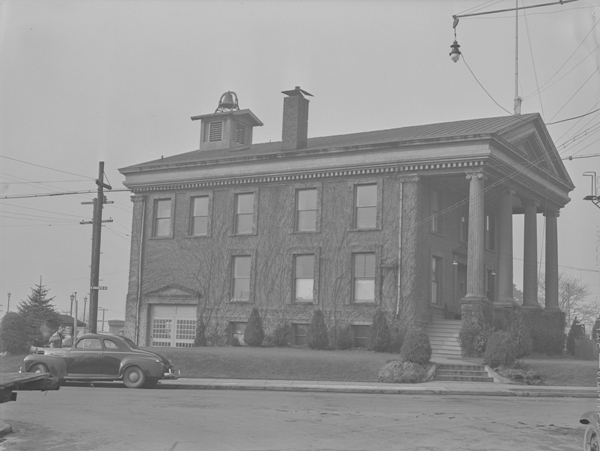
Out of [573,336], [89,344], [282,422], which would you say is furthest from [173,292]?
[282,422]

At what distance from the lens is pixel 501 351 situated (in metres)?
25.3

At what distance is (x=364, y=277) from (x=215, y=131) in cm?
1527

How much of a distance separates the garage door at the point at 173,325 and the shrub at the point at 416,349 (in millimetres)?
14334

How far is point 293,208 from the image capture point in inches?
1388

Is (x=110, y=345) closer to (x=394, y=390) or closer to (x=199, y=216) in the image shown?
(x=394, y=390)

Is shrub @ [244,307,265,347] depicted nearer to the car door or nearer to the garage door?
the garage door

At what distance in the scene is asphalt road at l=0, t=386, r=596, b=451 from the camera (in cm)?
1185

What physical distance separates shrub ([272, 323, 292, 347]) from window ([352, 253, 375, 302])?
3.38 metres

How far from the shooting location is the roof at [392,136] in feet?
104

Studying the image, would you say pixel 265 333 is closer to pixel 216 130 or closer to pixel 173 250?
pixel 173 250

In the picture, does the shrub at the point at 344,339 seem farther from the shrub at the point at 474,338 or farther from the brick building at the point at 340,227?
the shrub at the point at 474,338

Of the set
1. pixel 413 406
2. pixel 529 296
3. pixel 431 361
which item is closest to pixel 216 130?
pixel 529 296

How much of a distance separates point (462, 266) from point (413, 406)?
21.1 metres

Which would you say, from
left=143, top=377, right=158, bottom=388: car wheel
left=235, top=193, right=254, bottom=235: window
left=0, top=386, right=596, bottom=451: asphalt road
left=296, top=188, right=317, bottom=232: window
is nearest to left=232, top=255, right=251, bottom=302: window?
left=235, top=193, right=254, bottom=235: window
